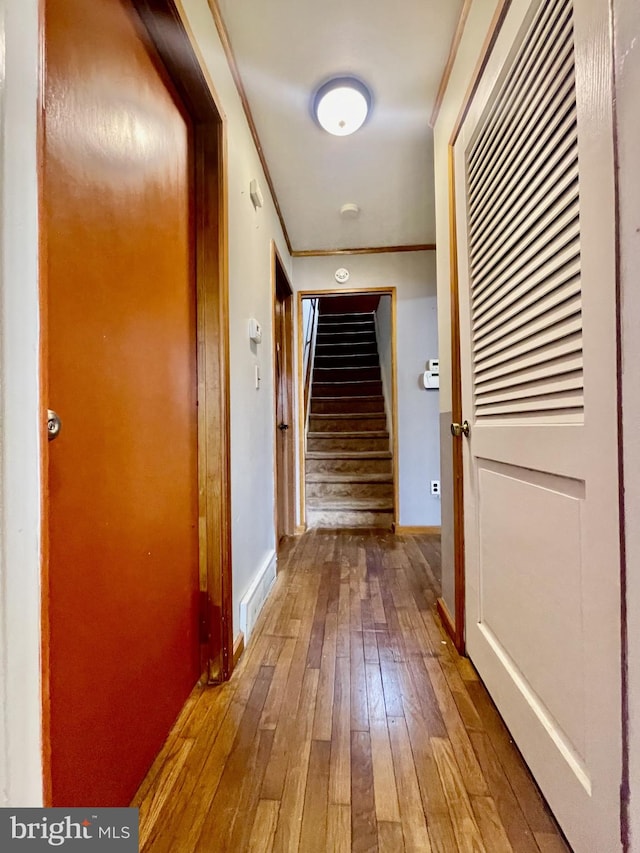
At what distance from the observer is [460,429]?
4.41 feet

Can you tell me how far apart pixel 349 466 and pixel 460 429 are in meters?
2.39

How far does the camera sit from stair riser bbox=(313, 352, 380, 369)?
5.71 metres

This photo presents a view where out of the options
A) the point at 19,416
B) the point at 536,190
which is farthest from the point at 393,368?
the point at 19,416

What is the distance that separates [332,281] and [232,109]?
166 cm

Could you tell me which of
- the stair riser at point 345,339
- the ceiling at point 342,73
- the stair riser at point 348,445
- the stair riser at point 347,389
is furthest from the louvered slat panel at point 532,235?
the stair riser at point 345,339

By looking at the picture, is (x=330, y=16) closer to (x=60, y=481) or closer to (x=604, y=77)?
(x=604, y=77)

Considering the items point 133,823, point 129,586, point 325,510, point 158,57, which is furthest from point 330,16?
point 325,510

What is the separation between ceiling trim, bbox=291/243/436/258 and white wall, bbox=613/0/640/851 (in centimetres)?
253

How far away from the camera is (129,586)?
32.5 inches

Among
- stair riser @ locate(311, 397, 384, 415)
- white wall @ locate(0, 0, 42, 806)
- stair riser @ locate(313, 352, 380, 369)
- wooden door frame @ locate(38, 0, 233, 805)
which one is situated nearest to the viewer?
white wall @ locate(0, 0, 42, 806)

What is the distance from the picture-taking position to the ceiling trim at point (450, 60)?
1259 millimetres

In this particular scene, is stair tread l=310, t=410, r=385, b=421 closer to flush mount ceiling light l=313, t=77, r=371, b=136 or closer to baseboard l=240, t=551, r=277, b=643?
baseboard l=240, t=551, r=277, b=643

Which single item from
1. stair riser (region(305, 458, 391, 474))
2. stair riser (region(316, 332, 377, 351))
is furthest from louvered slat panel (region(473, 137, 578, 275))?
stair riser (region(316, 332, 377, 351))

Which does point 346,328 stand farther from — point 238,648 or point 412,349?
point 238,648
